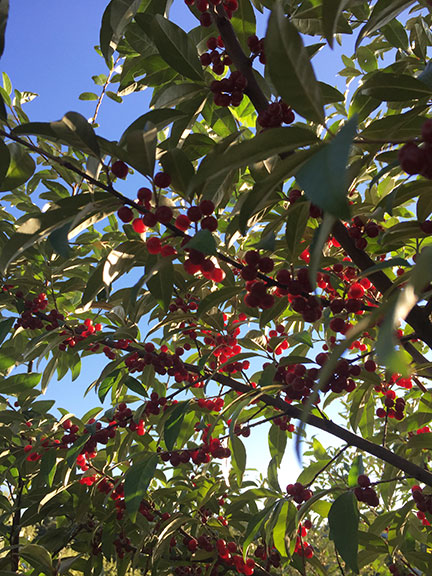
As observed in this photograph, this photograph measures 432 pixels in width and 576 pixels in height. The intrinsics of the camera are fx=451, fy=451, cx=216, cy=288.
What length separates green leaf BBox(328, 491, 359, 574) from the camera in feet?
5.25

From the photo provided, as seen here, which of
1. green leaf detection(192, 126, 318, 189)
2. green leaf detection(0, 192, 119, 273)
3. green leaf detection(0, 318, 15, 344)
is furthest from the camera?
green leaf detection(0, 318, 15, 344)

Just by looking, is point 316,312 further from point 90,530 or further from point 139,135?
point 90,530

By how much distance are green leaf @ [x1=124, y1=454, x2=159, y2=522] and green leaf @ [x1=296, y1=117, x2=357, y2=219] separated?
5.10ft

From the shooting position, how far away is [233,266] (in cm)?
202

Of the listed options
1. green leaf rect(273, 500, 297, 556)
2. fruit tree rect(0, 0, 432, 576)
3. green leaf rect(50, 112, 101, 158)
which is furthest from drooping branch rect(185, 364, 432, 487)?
green leaf rect(50, 112, 101, 158)

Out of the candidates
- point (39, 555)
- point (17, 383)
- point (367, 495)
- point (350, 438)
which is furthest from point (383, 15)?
point (39, 555)

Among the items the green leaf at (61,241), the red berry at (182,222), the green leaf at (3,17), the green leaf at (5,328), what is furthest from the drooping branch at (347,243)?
the green leaf at (5,328)

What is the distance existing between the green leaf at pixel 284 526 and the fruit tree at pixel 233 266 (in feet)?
0.03

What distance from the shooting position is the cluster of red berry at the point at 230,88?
5.03ft

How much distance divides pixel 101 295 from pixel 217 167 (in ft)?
6.29

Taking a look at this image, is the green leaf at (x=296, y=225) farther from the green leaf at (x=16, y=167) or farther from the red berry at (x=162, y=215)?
the green leaf at (x=16, y=167)

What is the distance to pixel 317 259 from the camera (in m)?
0.92

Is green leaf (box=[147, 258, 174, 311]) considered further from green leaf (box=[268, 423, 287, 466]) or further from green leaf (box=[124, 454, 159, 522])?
green leaf (box=[268, 423, 287, 466])

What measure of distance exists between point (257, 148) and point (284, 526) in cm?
193
